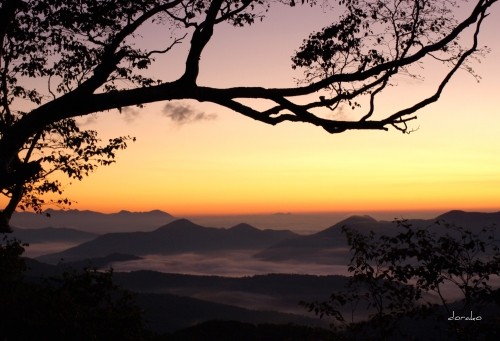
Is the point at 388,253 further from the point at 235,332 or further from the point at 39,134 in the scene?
the point at 235,332

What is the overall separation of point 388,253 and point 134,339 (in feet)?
18.5

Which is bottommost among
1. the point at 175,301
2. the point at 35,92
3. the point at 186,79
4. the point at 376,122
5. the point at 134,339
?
the point at 175,301

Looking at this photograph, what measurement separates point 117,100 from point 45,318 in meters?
4.38

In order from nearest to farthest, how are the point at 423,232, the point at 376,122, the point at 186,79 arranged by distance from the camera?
the point at 186,79 < the point at 376,122 < the point at 423,232

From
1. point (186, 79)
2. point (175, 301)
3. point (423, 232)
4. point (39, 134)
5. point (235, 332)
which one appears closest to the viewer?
point (186, 79)

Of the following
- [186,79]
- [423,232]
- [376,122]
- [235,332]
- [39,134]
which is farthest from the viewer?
[235,332]

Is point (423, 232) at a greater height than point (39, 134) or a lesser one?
lesser

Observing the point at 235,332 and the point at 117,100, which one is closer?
the point at 117,100

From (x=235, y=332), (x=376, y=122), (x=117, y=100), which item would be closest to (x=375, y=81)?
(x=376, y=122)

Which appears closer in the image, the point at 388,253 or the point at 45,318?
the point at 45,318

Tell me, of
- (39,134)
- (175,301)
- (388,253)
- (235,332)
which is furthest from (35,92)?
(175,301)

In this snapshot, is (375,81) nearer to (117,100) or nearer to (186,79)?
(186,79)

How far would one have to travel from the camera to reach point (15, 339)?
9680mm

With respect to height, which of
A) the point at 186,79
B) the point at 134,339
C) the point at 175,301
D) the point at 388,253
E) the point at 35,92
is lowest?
the point at 175,301
